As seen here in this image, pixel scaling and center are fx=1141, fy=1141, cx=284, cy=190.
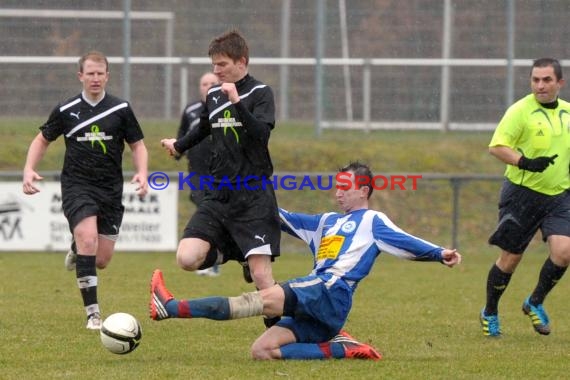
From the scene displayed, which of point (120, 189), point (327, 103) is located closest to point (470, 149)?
point (327, 103)

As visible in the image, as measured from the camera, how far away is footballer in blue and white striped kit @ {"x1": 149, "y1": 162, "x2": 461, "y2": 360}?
6559 mm

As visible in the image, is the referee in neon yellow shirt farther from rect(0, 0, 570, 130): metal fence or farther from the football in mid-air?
rect(0, 0, 570, 130): metal fence

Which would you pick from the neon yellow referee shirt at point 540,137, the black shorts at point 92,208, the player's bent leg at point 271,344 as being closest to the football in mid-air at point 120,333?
the player's bent leg at point 271,344

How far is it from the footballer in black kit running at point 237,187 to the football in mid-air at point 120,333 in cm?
68

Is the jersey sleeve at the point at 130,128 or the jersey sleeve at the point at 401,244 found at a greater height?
the jersey sleeve at the point at 130,128

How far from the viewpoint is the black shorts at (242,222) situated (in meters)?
7.06

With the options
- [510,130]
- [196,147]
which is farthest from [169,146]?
[196,147]

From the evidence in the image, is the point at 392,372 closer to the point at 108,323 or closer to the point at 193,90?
the point at 108,323

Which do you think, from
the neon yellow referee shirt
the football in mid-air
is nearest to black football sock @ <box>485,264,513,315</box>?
the neon yellow referee shirt

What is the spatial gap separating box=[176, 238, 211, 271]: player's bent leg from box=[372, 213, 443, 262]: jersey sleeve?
1067 millimetres

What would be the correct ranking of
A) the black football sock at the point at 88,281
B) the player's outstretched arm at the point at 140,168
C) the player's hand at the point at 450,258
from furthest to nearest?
the player's outstretched arm at the point at 140,168 → the black football sock at the point at 88,281 → the player's hand at the point at 450,258

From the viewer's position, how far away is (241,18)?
622 inches

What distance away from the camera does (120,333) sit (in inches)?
251

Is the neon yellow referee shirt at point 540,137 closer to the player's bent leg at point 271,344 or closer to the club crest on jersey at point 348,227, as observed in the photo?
the club crest on jersey at point 348,227
